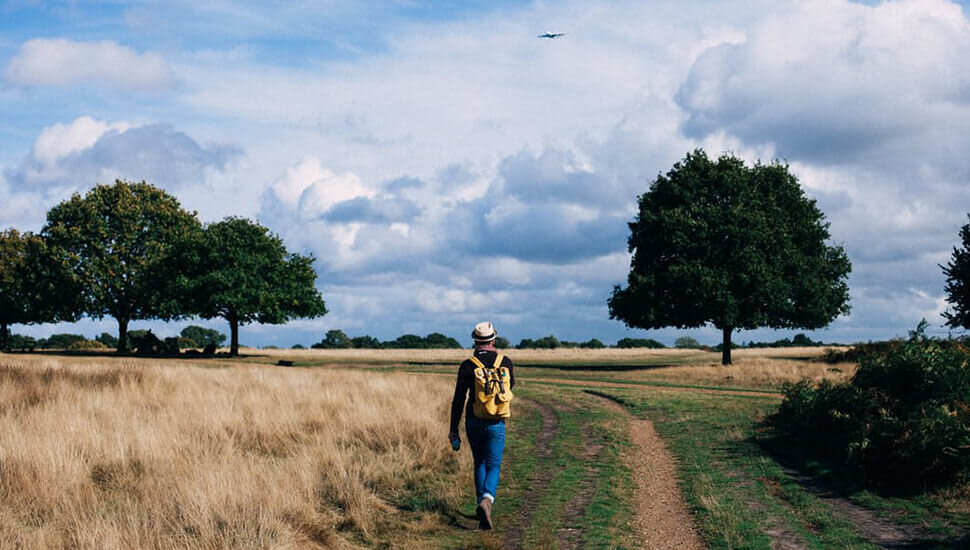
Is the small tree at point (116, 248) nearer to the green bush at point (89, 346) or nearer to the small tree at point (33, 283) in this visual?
the small tree at point (33, 283)

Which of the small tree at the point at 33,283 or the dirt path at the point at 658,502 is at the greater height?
the small tree at the point at 33,283

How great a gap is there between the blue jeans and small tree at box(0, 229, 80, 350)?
5750 centimetres

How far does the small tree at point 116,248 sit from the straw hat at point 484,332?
177 ft

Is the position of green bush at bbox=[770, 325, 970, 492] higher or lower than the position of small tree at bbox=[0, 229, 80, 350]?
lower

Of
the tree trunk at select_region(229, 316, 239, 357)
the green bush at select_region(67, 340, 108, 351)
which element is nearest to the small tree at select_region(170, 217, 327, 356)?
the tree trunk at select_region(229, 316, 239, 357)

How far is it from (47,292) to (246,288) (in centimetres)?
1624

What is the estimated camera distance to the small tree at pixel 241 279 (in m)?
57.5

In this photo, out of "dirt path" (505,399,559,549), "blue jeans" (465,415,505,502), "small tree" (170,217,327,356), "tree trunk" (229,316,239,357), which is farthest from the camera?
"tree trunk" (229,316,239,357)

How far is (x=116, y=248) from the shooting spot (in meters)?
59.8

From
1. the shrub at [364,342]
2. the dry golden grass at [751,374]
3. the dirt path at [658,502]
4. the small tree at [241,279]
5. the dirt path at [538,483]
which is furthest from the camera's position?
the shrub at [364,342]

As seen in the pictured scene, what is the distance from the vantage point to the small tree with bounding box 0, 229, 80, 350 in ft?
193

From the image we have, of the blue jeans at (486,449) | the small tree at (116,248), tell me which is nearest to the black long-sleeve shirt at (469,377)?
the blue jeans at (486,449)

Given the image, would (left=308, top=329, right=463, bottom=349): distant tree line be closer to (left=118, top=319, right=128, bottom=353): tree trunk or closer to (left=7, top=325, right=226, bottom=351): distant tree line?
(left=7, top=325, right=226, bottom=351): distant tree line

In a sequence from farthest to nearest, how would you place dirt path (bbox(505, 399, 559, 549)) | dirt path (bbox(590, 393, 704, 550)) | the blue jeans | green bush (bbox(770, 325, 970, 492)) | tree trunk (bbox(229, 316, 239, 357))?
tree trunk (bbox(229, 316, 239, 357)) < green bush (bbox(770, 325, 970, 492)) < the blue jeans < dirt path (bbox(505, 399, 559, 549)) < dirt path (bbox(590, 393, 704, 550))
